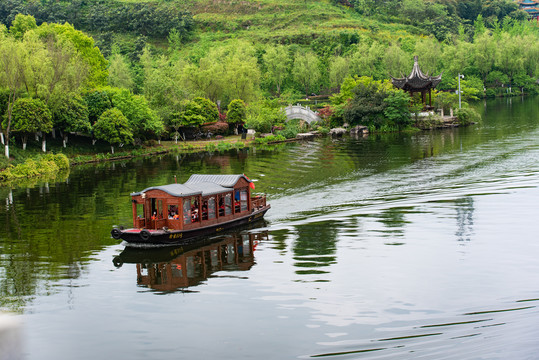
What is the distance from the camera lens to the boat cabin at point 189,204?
28250 mm

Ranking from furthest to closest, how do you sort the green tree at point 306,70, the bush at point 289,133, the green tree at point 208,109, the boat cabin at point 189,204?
the green tree at point 306,70, the green tree at point 208,109, the bush at point 289,133, the boat cabin at point 189,204

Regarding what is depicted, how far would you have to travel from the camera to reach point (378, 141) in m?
63.8

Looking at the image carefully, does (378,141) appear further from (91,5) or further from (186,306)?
(91,5)

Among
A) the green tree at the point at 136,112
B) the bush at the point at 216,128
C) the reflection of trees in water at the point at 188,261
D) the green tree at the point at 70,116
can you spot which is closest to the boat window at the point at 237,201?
the reflection of trees in water at the point at 188,261

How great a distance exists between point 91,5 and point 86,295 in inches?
4520

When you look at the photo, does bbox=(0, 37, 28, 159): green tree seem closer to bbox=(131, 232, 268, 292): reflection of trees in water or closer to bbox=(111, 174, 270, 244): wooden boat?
bbox=(111, 174, 270, 244): wooden boat

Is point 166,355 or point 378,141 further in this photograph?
point 378,141

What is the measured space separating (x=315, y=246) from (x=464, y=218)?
8236mm

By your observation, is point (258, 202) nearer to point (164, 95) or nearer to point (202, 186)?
point (202, 186)

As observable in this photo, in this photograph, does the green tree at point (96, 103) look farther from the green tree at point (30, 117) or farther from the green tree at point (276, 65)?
the green tree at point (276, 65)

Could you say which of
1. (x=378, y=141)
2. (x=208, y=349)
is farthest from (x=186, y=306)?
(x=378, y=141)

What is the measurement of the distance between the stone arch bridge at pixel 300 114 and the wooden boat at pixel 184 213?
43.4 metres

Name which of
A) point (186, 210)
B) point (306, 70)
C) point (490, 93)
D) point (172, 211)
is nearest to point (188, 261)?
point (186, 210)

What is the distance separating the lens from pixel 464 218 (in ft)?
101
